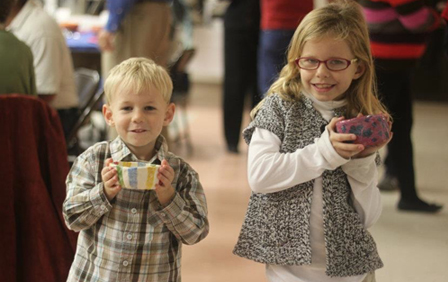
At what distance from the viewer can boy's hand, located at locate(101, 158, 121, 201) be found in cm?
204

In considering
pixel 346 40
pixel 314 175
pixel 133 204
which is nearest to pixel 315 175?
pixel 314 175

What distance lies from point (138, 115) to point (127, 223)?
31 cm

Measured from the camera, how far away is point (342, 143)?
2035 millimetres

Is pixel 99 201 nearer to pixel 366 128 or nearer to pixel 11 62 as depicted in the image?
pixel 366 128

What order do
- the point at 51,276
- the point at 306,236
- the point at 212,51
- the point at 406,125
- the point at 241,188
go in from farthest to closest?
1. the point at 212,51
2. the point at 241,188
3. the point at 406,125
4. the point at 51,276
5. the point at 306,236

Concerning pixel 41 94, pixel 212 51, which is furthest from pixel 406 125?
pixel 212 51

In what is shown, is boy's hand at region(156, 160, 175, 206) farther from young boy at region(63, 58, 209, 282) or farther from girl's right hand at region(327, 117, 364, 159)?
girl's right hand at region(327, 117, 364, 159)

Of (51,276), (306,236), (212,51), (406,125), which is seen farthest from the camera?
(212,51)

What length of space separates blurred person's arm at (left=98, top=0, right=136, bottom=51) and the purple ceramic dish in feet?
8.83

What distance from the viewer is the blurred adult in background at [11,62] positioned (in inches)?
114

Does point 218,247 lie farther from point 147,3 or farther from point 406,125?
point 147,3

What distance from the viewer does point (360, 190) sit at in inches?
86.0

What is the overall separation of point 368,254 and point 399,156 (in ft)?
7.42

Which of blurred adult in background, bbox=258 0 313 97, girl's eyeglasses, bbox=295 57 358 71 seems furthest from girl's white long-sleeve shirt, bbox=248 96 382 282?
blurred adult in background, bbox=258 0 313 97
